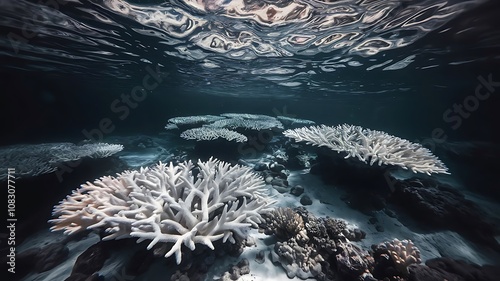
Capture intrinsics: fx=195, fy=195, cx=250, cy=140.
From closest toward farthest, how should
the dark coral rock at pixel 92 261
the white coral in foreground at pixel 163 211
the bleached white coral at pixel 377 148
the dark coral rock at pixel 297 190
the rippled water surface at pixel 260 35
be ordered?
1. the white coral in foreground at pixel 163 211
2. the dark coral rock at pixel 92 261
3. the bleached white coral at pixel 377 148
4. the dark coral rock at pixel 297 190
5. the rippled water surface at pixel 260 35

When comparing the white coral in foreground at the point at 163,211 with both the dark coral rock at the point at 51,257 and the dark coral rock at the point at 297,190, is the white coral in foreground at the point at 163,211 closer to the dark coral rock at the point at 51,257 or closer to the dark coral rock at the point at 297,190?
the dark coral rock at the point at 51,257

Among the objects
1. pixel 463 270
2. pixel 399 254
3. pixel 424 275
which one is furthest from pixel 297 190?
pixel 463 270

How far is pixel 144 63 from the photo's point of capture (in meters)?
15.8

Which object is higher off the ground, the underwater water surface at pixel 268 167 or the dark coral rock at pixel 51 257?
the underwater water surface at pixel 268 167

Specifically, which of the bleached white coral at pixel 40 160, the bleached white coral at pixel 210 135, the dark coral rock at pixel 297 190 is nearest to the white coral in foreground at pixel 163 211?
the dark coral rock at pixel 297 190

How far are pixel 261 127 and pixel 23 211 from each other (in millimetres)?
9133

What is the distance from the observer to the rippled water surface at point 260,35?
23.1 ft

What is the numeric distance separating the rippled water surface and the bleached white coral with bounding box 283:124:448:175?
442 centimetres

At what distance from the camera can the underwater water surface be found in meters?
3.31

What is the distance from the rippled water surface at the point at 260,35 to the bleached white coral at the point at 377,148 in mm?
4415

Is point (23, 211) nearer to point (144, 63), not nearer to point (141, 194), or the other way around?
point (141, 194)

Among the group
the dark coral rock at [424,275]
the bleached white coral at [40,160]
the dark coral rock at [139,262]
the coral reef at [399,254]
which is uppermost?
the coral reef at [399,254]

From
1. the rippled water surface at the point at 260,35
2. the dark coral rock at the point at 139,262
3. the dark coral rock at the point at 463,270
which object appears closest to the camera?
the dark coral rock at the point at 139,262

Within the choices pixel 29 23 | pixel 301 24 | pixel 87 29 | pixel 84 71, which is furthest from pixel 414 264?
pixel 84 71
